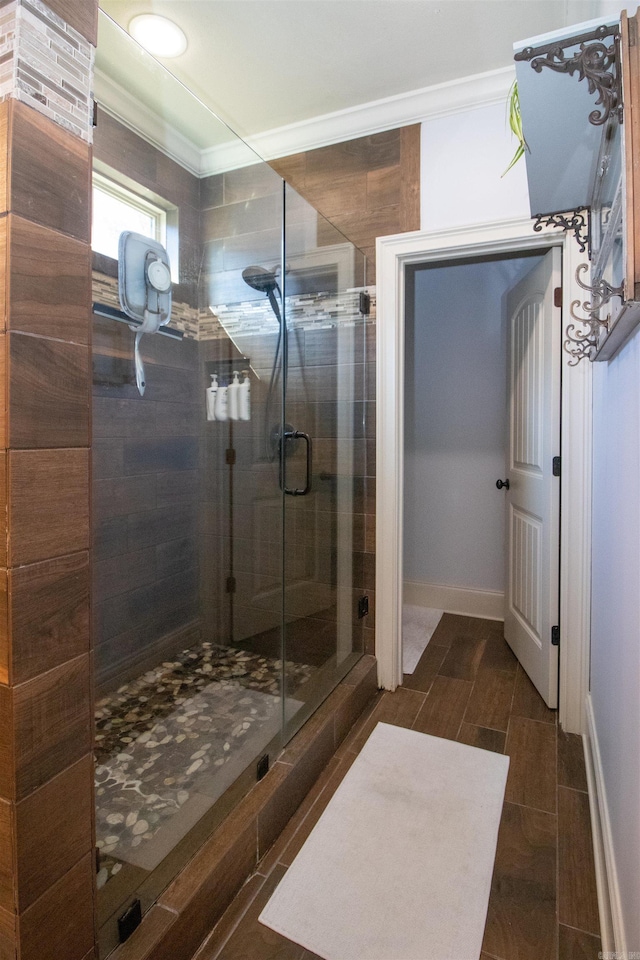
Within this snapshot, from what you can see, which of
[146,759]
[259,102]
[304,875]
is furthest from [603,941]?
[259,102]

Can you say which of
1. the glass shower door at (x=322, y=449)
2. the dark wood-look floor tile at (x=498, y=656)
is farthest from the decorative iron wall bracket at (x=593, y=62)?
the dark wood-look floor tile at (x=498, y=656)

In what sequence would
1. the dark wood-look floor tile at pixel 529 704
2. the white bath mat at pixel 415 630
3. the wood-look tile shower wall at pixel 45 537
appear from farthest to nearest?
the white bath mat at pixel 415 630, the dark wood-look floor tile at pixel 529 704, the wood-look tile shower wall at pixel 45 537

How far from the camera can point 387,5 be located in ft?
5.81

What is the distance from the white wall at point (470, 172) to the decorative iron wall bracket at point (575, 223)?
0.92 ft

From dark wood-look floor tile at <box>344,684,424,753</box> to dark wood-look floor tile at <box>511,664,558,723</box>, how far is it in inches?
17.0

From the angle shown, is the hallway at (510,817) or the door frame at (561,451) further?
the door frame at (561,451)

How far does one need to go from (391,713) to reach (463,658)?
73 centimetres

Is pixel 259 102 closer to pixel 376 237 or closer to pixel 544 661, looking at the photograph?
pixel 376 237

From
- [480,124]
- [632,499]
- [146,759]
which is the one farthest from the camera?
[480,124]

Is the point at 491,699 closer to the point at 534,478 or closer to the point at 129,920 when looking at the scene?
the point at 534,478

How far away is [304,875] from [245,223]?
7.93 feet

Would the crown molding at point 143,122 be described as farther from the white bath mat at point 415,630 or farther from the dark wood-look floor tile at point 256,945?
the white bath mat at point 415,630

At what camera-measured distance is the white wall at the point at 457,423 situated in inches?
136

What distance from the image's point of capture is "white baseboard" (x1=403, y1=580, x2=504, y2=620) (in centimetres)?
346
